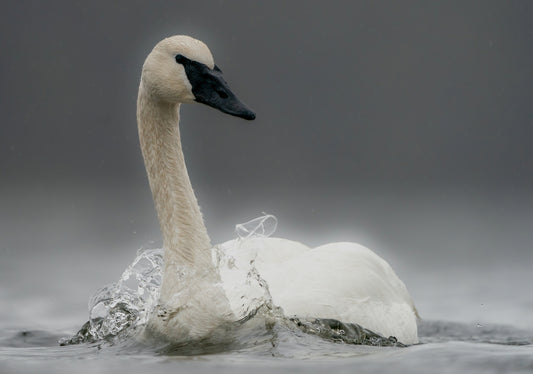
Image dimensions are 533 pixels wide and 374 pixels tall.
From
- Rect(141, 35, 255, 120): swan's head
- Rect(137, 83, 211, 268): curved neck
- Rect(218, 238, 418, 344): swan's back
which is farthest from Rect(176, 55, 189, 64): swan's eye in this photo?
Rect(218, 238, 418, 344): swan's back

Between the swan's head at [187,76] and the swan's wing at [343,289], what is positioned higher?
the swan's head at [187,76]

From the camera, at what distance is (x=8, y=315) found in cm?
1010

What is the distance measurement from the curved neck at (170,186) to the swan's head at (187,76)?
197 millimetres

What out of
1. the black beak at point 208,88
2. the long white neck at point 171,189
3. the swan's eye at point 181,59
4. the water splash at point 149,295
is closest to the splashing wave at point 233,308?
the water splash at point 149,295

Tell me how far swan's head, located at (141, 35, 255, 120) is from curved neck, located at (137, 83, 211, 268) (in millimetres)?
197

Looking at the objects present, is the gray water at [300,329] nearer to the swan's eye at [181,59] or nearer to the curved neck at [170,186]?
the curved neck at [170,186]

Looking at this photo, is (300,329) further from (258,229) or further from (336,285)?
(258,229)

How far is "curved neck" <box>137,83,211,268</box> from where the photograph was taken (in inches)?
303

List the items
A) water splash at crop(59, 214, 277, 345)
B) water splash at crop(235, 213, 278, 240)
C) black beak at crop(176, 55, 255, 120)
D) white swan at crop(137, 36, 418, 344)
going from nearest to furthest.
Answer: white swan at crop(137, 36, 418, 344)
black beak at crop(176, 55, 255, 120)
water splash at crop(59, 214, 277, 345)
water splash at crop(235, 213, 278, 240)

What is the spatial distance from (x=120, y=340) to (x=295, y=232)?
33.8 ft

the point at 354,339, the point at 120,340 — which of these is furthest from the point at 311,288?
the point at 120,340

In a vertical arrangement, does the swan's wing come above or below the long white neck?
below

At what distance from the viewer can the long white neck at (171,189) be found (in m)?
7.66

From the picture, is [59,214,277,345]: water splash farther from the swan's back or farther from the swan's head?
the swan's head
